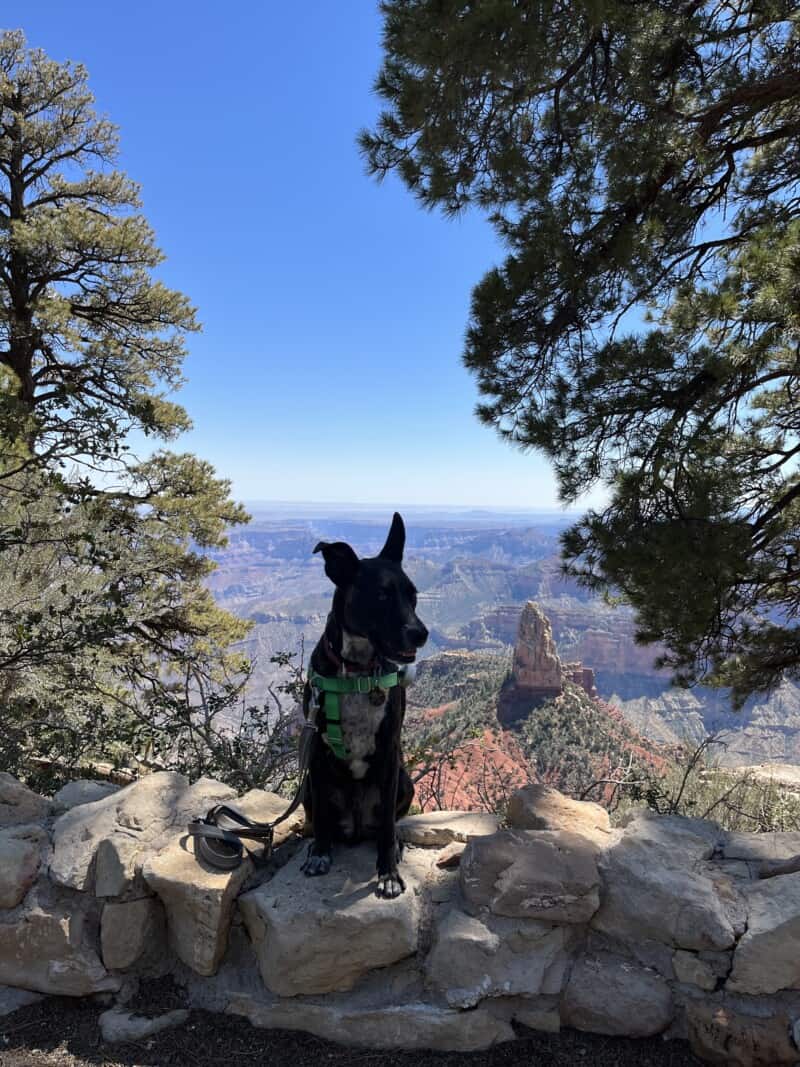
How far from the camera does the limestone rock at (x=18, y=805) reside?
9.91 ft

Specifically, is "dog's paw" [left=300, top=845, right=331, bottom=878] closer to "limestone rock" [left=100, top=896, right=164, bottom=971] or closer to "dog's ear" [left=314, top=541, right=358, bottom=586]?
"limestone rock" [left=100, top=896, right=164, bottom=971]

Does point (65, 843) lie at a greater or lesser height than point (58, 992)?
greater

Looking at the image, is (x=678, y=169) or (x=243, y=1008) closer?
(x=243, y=1008)

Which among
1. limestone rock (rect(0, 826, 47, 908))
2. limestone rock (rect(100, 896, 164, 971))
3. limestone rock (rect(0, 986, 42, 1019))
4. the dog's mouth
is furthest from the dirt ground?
the dog's mouth

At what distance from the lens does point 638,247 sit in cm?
386

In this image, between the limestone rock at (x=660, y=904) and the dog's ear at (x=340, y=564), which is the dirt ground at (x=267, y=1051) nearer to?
the limestone rock at (x=660, y=904)

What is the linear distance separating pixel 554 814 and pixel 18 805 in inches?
112

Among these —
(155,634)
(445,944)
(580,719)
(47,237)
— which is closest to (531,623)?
(580,719)

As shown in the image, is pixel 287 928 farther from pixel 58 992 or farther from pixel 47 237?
pixel 47 237

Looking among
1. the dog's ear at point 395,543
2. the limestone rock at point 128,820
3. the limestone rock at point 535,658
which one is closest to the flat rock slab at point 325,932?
the limestone rock at point 128,820

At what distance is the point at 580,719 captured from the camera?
39062 mm

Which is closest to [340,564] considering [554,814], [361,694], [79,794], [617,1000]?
[361,694]

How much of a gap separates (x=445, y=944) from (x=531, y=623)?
4639 centimetres

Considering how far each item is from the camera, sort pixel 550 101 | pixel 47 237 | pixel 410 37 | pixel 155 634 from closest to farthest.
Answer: pixel 410 37, pixel 550 101, pixel 47 237, pixel 155 634
